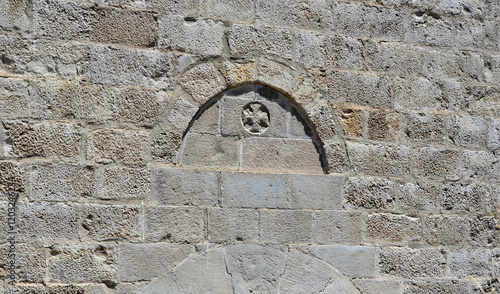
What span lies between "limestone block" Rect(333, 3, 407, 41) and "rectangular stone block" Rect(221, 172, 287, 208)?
3.56 ft

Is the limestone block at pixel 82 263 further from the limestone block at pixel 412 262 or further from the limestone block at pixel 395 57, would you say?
the limestone block at pixel 395 57

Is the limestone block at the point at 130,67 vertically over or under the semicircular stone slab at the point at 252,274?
over

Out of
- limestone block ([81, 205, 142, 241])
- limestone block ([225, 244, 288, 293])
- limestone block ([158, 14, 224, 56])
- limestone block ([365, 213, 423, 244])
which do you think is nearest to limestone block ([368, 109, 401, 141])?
limestone block ([365, 213, 423, 244])

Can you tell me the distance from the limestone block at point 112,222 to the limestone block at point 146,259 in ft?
0.22

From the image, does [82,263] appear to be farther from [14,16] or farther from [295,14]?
[295,14]

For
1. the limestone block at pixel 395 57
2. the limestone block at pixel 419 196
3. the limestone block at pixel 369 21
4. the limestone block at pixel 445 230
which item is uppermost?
the limestone block at pixel 369 21

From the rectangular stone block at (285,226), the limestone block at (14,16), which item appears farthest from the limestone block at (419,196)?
the limestone block at (14,16)

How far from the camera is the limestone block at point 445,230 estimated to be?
12.9 feet

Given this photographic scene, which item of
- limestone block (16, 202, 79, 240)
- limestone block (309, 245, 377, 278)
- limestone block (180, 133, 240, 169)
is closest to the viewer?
limestone block (16, 202, 79, 240)

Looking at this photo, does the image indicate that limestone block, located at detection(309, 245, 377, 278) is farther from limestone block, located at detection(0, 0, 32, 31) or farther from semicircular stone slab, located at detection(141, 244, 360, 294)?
limestone block, located at detection(0, 0, 32, 31)

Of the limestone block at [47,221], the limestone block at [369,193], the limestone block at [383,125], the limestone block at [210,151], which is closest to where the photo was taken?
the limestone block at [47,221]

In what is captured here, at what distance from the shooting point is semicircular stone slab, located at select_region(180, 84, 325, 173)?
365 centimetres

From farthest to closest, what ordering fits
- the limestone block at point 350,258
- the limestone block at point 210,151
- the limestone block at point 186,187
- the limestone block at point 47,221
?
the limestone block at point 350,258 → the limestone block at point 210,151 → the limestone block at point 186,187 → the limestone block at point 47,221

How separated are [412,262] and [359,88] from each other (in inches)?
46.0
